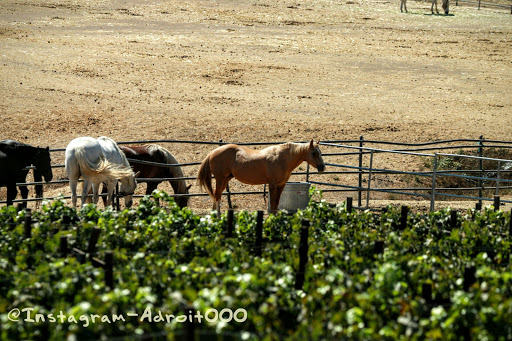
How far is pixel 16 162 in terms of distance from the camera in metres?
11.6

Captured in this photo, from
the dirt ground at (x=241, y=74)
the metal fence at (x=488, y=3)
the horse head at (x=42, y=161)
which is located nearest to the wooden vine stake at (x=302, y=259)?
the horse head at (x=42, y=161)

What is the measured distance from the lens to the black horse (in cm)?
1146

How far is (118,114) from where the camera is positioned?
66.0ft

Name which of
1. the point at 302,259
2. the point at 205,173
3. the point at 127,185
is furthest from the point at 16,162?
the point at 302,259

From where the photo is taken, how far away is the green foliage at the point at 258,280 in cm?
432

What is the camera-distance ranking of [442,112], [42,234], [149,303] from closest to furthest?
[149,303]
[42,234]
[442,112]

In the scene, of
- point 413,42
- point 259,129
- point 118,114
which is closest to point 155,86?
point 118,114

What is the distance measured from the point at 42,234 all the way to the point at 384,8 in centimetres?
3554

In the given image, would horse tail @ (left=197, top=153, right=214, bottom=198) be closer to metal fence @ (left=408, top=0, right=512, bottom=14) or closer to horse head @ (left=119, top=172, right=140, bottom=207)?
horse head @ (left=119, top=172, right=140, bottom=207)

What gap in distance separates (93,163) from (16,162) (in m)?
1.77

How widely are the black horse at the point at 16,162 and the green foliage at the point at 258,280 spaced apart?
412 cm

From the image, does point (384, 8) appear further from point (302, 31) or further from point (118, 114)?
point (118, 114)

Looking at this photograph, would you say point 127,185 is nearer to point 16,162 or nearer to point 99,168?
point 99,168

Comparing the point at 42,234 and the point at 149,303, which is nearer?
the point at 149,303
